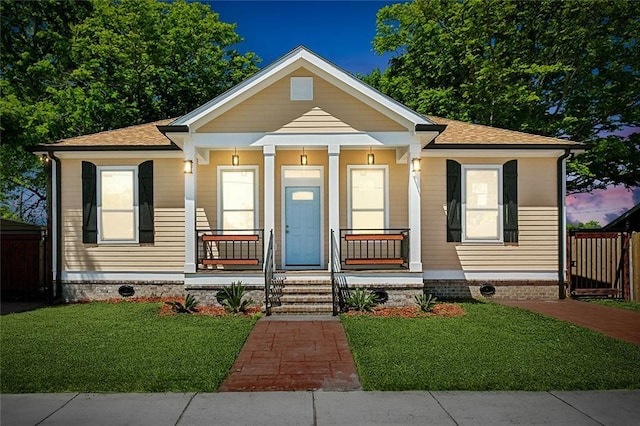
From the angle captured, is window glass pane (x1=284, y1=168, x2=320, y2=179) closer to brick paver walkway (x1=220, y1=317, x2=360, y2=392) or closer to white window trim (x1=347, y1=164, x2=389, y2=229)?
white window trim (x1=347, y1=164, x2=389, y2=229)

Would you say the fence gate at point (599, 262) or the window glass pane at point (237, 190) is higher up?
the window glass pane at point (237, 190)

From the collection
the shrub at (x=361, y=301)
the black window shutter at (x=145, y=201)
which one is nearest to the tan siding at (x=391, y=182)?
the shrub at (x=361, y=301)

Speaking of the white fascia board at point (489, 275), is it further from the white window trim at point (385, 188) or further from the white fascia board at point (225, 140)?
the white fascia board at point (225, 140)

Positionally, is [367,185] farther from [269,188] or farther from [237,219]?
[237,219]

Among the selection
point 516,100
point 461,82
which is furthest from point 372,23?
point 516,100

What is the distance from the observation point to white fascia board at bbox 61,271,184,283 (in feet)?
34.3

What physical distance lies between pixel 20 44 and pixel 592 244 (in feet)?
77.9

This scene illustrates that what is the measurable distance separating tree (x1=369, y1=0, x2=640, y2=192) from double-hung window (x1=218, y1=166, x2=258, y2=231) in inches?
A: 430

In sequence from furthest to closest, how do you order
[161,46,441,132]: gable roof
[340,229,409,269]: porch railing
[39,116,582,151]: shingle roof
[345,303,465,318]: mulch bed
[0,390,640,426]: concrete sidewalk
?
1. [39,116,582,151]: shingle roof
2. [340,229,409,269]: porch railing
3. [161,46,441,132]: gable roof
4. [345,303,465,318]: mulch bed
5. [0,390,640,426]: concrete sidewalk

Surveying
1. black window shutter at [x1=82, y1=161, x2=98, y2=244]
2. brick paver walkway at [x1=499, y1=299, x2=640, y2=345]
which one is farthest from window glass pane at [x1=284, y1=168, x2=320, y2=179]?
brick paver walkway at [x1=499, y1=299, x2=640, y2=345]

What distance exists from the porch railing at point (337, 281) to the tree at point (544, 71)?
1152 cm

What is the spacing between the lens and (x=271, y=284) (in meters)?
9.07

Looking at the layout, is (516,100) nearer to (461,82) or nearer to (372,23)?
(461,82)

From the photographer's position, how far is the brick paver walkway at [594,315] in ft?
24.0
